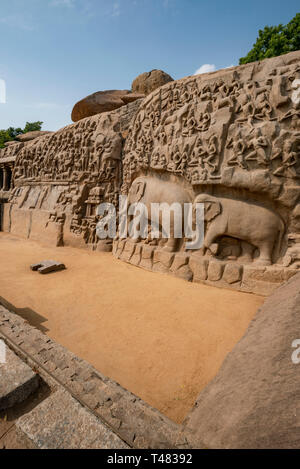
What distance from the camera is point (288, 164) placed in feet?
11.4

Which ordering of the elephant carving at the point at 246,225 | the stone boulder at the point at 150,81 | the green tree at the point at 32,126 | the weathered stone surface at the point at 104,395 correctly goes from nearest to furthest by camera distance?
1. the weathered stone surface at the point at 104,395
2. the elephant carving at the point at 246,225
3. the stone boulder at the point at 150,81
4. the green tree at the point at 32,126

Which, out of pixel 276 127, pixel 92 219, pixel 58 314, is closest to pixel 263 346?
pixel 58 314

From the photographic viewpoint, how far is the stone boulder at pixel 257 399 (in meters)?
0.98

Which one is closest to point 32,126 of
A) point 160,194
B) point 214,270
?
point 160,194

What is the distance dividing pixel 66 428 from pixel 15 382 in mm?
494

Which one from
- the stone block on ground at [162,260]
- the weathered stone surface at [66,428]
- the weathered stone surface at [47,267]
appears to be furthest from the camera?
the weathered stone surface at [47,267]

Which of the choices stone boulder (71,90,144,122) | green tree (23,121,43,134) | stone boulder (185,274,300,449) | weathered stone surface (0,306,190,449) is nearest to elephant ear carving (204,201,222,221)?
stone boulder (185,274,300,449)

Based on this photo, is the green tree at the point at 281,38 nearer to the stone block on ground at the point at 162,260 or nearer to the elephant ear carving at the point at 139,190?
the elephant ear carving at the point at 139,190

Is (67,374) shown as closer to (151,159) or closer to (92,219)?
(151,159)

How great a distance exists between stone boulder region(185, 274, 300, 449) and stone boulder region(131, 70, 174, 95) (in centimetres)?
1075

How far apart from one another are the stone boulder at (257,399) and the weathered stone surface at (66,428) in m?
0.50

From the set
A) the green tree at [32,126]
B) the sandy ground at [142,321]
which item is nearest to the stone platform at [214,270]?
the sandy ground at [142,321]

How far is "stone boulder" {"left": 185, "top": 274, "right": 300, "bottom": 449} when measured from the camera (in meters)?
0.98

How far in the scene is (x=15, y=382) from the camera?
1.42 m
